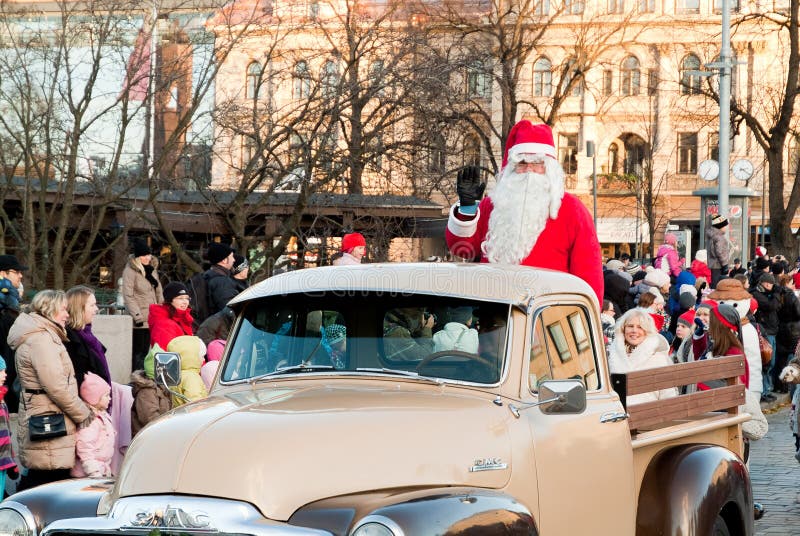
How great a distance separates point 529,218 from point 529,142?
55 cm

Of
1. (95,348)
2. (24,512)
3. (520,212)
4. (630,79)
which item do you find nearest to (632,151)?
(630,79)

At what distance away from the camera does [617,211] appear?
68438 millimetres

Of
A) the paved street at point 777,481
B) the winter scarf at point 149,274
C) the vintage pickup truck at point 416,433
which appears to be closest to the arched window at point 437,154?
the winter scarf at point 149,274

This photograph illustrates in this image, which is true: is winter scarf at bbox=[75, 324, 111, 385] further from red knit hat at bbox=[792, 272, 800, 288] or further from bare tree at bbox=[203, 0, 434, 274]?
red knit hat at bbox=[792, 272, 800, 288]

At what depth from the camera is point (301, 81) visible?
18656mm

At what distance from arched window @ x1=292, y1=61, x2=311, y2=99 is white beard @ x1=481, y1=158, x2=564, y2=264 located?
11108 mm

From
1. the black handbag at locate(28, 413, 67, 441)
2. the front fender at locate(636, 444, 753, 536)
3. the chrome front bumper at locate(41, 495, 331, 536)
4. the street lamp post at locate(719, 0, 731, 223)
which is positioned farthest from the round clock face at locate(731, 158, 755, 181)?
the chrome front bumper at locate(41, 495, 331, 536)

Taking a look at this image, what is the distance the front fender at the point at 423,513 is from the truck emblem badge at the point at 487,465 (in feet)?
0.51

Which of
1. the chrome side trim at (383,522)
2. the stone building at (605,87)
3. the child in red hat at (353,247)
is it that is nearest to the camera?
the chrome side trim at (383,522)

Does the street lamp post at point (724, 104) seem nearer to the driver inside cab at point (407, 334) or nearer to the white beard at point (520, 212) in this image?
the white beard at point (520, 212)

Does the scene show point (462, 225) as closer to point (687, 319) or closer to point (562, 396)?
point (562, 396)

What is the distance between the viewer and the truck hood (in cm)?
457

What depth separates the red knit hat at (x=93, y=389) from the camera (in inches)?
349

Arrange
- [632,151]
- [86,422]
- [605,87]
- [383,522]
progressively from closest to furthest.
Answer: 1. [383,522]
2. [86,422]
3. [605,87]
4. [632,151]
